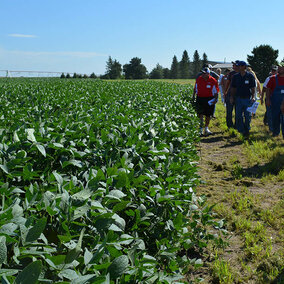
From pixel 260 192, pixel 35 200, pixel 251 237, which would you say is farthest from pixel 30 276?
pixel 260 192

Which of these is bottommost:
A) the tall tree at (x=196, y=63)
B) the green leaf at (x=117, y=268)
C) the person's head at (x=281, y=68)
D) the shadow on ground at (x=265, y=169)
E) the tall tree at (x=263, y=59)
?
the shadow on ground at (x=265, y=169)

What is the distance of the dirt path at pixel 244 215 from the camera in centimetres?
322

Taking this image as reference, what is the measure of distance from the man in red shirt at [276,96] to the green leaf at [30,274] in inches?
320

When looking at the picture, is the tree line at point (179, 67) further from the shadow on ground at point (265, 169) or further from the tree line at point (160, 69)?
the shadow on ground at point (265, 169)

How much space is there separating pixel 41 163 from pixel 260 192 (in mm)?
3768

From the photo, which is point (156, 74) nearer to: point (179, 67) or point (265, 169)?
point (179, 67)

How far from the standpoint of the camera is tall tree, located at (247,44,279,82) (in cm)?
7125

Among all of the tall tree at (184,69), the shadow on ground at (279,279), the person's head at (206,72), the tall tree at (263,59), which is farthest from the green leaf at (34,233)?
the tall tree at (184,69)

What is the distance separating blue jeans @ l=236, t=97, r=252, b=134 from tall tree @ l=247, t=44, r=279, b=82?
219 feet

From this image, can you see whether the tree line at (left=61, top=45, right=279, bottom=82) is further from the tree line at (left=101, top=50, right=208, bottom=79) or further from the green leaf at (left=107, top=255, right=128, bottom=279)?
the green leaf at (left=107, top=255, right=128, bottom=279)

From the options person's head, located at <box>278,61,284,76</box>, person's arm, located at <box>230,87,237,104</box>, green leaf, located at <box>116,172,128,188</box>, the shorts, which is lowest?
green leaf, located at <box>116,172,128,188</box>

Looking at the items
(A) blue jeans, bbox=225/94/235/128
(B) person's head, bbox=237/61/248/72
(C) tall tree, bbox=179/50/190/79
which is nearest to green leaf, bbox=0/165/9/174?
(B) person's head, bbox=237/61/248/72

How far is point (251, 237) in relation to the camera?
3793 mm

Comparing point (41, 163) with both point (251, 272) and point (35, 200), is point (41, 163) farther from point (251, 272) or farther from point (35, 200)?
point (251, 272)
